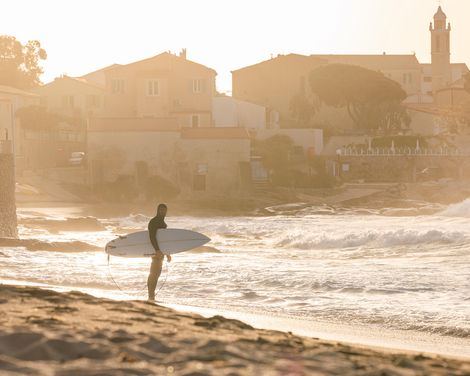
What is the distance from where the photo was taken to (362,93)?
80312mm

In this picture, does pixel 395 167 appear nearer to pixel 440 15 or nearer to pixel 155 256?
pixel 155 256

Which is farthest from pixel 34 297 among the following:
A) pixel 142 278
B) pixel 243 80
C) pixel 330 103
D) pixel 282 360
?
pixel 243 80

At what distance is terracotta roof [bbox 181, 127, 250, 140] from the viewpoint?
60.2 m

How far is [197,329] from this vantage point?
10.3 m

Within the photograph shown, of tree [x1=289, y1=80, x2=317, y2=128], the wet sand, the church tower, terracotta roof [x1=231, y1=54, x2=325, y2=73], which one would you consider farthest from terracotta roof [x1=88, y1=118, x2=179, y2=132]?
the church tower

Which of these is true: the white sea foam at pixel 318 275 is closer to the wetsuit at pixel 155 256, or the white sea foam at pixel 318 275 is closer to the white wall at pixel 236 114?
the wetsuit at pixel 155 256

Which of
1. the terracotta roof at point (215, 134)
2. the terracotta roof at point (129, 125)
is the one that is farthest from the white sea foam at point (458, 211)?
the terracotta roof at point (129, 125)

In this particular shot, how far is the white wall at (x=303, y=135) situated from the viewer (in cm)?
7000

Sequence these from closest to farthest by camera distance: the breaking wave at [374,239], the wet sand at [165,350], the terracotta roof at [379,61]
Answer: the wet sand at [165,350]
the breaking wave at [374,239]
the terracotta roof at [379,61]

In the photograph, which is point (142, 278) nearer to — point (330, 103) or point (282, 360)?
point (282, 360)

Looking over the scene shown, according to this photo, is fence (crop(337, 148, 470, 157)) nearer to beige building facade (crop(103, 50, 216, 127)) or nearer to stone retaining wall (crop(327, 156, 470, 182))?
stone retaining wall (crop(327, 156, 470, 182))

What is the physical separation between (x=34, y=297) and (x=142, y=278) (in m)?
8.31

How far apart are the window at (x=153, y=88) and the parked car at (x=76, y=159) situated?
7059 mm

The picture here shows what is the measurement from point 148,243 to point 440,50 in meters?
116
